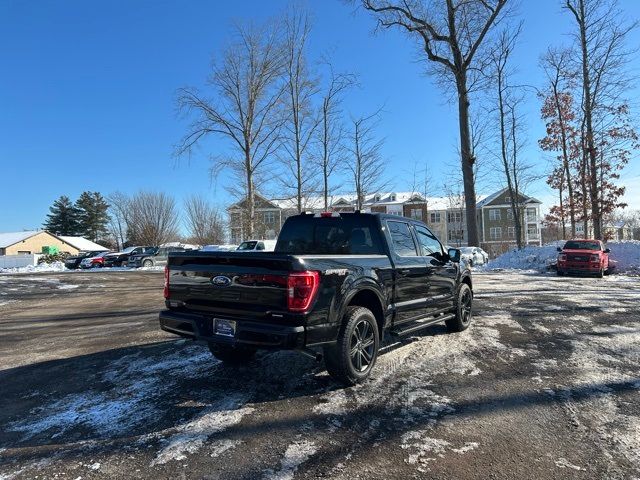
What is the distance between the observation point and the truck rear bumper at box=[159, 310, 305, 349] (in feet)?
13.4

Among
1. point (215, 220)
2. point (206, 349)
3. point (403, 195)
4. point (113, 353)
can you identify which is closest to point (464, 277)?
point (206, 349)

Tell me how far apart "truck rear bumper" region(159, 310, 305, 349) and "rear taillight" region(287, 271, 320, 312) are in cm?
20

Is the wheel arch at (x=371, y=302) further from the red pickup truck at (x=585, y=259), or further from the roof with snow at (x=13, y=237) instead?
the roof with snow at (x=13, y=237)

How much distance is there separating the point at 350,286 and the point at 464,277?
3607 mm

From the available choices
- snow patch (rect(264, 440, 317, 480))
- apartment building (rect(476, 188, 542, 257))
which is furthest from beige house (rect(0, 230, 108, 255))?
snow patch (rect(264, 440, 317, 480))

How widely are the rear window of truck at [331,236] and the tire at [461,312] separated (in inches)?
94.3

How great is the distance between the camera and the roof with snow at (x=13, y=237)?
71.4 metres

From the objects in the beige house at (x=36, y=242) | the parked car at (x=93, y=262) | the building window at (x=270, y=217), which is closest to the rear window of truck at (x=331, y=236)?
the parked car at (x=93, y=262)

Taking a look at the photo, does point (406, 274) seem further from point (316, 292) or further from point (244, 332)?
point (244, 332)

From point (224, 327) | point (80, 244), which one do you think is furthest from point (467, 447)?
point (80, 244)

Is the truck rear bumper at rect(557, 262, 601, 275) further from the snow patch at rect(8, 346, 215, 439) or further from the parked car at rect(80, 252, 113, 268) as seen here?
the parked car at rect(80, 252, 113, 268)

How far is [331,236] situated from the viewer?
582cm

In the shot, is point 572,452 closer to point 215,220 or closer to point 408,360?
point 408,360

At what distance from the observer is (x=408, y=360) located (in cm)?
568
